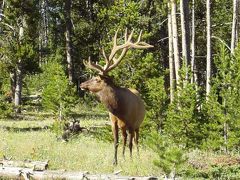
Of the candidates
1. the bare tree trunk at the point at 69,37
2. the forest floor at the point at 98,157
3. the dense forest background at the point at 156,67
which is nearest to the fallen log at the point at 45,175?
the forest floor at the point at 98,157

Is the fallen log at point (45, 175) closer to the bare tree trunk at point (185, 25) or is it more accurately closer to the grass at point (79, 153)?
the grass at point (79, 153)

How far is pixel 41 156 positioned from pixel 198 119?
5.02 metres

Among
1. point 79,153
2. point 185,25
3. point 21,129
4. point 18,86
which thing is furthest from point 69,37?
point 79,153

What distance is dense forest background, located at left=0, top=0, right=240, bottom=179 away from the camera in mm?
13930

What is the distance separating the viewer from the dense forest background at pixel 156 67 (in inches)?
548

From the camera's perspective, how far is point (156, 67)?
1942cm

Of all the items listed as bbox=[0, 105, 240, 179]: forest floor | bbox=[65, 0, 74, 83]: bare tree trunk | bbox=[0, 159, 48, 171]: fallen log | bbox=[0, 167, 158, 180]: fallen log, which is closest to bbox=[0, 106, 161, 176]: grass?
bbox=[0, 105, 240, 179]: forest floor

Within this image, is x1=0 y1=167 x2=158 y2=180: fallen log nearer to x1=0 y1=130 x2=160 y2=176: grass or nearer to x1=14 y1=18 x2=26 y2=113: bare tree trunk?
x1=0 y1=130 x2=160 y2=176: grass

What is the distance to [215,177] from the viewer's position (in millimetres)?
10203

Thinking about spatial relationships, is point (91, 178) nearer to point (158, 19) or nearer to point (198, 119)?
point (198, 119)

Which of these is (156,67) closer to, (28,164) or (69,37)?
(28,164)

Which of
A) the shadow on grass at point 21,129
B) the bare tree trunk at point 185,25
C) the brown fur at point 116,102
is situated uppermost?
the bare tree trunk at point 185,25

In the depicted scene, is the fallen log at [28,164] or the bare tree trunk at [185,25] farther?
the bare tree trunk at [185,25]

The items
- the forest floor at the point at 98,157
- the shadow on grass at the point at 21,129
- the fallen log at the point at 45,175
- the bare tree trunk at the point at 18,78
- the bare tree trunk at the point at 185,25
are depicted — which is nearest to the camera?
the fallen log at the point at 45,175
